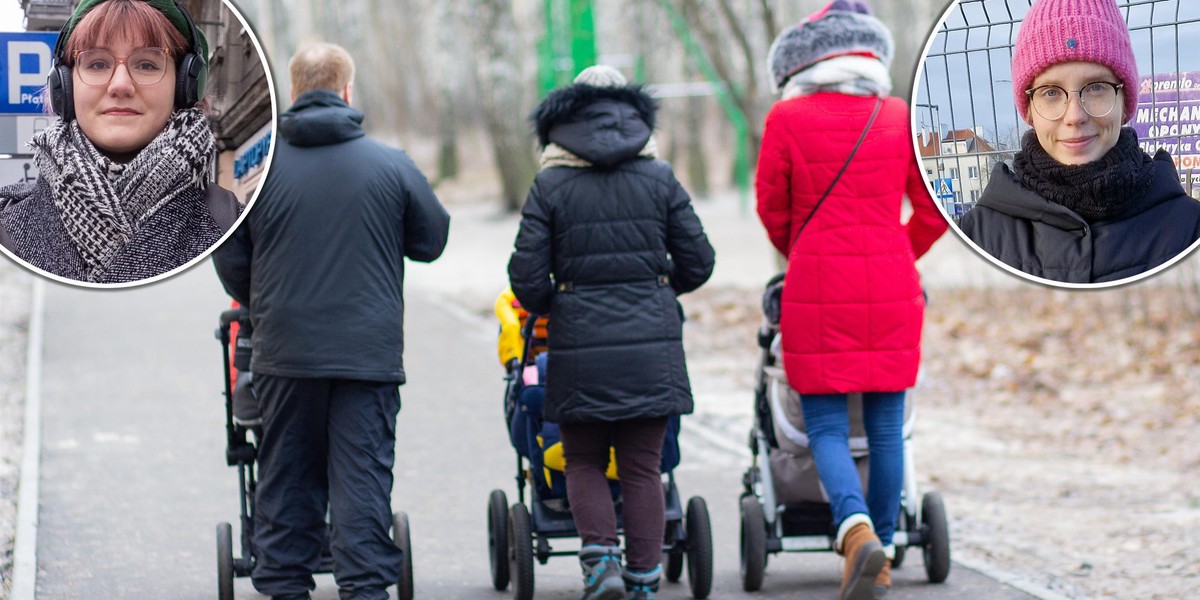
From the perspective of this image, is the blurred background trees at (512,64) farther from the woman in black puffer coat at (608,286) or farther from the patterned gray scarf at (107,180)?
the patterned gray scarf at (107,180)

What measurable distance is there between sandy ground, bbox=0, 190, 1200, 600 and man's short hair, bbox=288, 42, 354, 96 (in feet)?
8.58

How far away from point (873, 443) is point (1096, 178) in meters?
3.44

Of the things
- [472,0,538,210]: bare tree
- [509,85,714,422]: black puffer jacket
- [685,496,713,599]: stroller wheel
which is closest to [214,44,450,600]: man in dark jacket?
[509,85,714,422]: black puffer jacket

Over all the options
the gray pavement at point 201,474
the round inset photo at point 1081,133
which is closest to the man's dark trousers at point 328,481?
the gray pavement at point 201,474

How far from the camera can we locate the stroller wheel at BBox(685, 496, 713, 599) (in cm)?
597

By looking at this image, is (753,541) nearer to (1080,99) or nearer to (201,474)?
(1080,99)

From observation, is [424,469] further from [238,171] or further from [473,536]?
[238,171]

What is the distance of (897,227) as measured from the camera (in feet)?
18.9

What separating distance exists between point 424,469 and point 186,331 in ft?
22.3

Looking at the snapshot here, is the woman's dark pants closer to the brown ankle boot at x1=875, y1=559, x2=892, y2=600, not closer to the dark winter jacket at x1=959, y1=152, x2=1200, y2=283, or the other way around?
the brown ankle boot at x1=875, y1=559, x2=892, y2=600

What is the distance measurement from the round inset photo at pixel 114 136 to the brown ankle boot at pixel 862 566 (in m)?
2.73

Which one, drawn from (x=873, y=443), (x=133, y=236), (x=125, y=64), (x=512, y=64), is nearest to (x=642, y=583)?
(x=873, y=443)

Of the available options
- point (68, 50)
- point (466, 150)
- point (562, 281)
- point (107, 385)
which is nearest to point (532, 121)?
point (562, 281)

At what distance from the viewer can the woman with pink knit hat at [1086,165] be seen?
2574 millimetres
